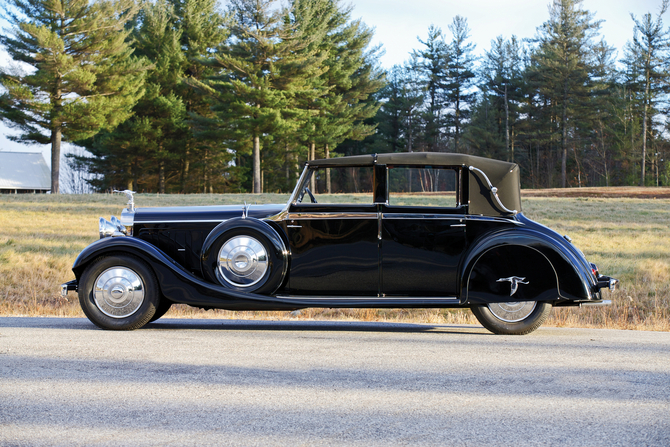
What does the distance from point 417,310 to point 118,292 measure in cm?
538

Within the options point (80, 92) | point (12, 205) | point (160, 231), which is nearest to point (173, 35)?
point (80, 92)

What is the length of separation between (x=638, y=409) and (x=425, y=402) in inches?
48.9

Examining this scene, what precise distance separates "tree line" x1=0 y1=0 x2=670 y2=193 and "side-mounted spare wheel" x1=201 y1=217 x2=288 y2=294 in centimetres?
3116

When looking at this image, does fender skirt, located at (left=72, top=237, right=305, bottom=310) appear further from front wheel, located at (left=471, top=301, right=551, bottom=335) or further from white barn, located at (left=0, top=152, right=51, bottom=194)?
white barn, located at (left=0, top=152, right=51, bottom=194)

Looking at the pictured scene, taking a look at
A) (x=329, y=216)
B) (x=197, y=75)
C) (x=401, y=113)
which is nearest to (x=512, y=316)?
(x=329, y=216)

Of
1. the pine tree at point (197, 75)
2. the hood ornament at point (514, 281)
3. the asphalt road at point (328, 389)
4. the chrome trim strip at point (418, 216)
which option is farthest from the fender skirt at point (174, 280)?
the pine tree at point (197, 75)

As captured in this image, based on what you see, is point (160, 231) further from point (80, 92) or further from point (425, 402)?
point (80, 92)

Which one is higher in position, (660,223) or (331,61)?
(331,61)

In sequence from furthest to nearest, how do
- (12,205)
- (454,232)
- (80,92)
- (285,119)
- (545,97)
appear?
(545,97) → (285,119) → (80,92) → (12,205) → (454,232)

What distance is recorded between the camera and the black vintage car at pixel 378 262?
5.93 m

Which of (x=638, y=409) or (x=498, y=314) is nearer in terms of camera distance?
(x=638, y=409)

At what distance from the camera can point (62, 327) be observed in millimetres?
6469

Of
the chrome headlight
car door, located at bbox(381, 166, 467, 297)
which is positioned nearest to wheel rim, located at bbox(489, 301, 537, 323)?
car door, located at bbox(381, 166, 467, 297)

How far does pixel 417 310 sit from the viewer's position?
1014cm
